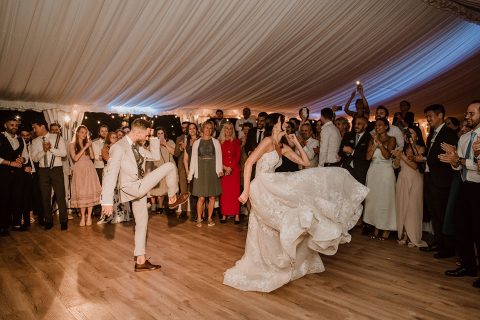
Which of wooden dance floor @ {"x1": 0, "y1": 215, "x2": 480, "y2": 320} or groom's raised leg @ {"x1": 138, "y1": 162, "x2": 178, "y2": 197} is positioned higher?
groom's raised leg @ {"x1": 138, "y1": 162, "x2": 178, "y2": 197}

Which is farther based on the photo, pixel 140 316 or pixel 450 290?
pixel 450 290

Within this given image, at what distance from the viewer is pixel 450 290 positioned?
120 inches

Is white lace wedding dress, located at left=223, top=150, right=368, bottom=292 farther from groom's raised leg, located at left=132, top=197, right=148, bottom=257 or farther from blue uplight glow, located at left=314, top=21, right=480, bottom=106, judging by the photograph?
blue uplight glow, located at left=314, top=21, right=480, bottom=106

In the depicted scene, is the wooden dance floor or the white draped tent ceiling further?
the white draped tent ceiling

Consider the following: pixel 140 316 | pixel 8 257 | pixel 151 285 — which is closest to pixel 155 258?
pixel 151 285

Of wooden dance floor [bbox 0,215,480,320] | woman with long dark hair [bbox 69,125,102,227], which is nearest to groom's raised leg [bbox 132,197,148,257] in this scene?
wooden dance floor [bbox 0,215,480,320]

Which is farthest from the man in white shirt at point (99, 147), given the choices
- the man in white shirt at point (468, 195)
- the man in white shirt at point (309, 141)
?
the man in white shirt at point (468, 195)

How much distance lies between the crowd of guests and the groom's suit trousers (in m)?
1.41

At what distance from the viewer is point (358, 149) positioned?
505 cm

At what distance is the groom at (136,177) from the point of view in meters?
3.42

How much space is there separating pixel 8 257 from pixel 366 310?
395cm

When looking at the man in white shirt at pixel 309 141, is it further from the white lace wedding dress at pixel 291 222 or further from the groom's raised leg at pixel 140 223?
the groom's raised leg at pixel 140 223

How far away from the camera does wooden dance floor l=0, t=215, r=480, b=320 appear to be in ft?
8.73

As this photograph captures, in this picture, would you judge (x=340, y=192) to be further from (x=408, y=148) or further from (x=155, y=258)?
(x=155, y=258)
